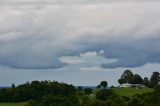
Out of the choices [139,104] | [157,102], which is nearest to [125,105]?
[139,104]

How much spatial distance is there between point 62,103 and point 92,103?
67.0m

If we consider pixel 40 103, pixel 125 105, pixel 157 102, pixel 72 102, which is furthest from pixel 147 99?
pixel 40 103

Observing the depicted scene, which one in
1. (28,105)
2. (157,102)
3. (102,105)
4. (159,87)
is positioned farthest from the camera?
(28,105)

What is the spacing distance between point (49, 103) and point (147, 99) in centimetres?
5168

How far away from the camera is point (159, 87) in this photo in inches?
6973

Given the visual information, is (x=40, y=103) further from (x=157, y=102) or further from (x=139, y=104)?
(x=139, y=104)

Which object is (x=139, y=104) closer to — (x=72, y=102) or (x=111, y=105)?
Answer: (x=111, y=105)

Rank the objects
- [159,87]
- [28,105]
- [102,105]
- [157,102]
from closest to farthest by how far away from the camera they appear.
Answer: [102,105], [157,102], [159,87], [28,105]

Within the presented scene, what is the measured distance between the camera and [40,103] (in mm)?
194750

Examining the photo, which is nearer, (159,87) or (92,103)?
(92,103)

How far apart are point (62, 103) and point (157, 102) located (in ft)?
165

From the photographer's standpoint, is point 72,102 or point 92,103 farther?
point 72,102

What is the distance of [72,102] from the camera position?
187 meters

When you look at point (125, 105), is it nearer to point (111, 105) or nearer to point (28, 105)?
point (111, 105)
